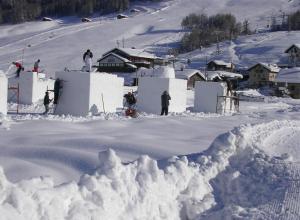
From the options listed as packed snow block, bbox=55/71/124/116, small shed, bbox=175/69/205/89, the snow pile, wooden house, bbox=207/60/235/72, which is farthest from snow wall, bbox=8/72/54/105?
wooden house, bbox=207/60/235/72

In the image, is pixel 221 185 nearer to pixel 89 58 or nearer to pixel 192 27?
pixel 89 58

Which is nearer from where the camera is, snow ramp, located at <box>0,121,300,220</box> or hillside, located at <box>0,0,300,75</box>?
snow ramp, located at <box>0,121,300,220</box>

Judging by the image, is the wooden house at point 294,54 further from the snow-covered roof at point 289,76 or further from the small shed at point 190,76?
the small shed at point 190,76

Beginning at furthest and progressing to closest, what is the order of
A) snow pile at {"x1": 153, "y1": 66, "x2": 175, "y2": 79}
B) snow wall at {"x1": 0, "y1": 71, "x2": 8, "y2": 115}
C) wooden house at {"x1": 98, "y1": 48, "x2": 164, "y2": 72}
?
wooden house at {"x1": 98, "y1": 48, "x2": 164, "y2": 72} → snow pile at {"x1": 153, "y1": 66, "x2": 175, "y2": 79} → snow wall at {"x1": 0, "y1": 71, "x2": 8, "y2": 115}

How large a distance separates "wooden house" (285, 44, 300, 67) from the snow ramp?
6935cm

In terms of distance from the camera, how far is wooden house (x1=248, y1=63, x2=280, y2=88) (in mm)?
63969

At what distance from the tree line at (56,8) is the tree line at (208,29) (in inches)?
1091

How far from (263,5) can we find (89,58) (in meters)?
103

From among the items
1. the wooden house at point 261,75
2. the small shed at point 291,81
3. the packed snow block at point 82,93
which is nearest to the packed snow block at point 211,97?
the packed snow block at point 82,93

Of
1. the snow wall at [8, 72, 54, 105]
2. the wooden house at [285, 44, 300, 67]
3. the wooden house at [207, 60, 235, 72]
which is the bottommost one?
the snow wall at [8, 72, 54, 105]

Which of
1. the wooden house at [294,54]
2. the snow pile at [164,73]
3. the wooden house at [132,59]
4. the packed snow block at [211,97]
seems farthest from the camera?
the wooden house at [294,54]

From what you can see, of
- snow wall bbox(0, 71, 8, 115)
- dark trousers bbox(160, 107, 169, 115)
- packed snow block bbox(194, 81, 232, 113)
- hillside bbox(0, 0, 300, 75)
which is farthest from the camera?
hillside bbox(0, 0, 300, 75)

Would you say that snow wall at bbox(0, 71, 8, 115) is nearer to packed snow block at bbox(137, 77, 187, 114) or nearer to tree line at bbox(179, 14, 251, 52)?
packed snow block at bbox(137, 77, 187, 114)

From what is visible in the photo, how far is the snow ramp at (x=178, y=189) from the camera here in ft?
15.5
